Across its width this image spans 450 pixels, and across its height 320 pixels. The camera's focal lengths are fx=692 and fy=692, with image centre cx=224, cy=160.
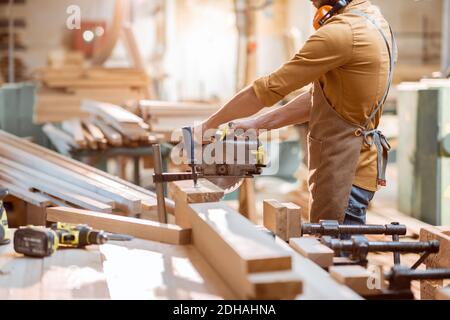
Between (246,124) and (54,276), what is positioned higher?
(246,124)

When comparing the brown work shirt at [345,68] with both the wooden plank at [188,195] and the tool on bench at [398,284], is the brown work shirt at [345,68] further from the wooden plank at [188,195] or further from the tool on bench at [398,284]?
the tool on bench at [398,284]

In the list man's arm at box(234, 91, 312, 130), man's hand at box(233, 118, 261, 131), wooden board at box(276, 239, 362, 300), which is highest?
man's arm at box(234, 91, 312, 130)

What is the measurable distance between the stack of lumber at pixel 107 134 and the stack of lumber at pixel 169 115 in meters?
0.19

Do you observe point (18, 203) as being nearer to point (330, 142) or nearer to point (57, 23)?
point (330, 142)

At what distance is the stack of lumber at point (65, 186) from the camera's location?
140 inches

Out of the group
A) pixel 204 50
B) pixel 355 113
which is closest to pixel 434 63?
pixel 204 50

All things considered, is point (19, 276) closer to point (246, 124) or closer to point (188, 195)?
point (188, 195)

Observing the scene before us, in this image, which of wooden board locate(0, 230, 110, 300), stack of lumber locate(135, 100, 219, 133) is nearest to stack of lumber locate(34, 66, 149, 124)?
stack of lumber locate(135, 100, 219, 133)

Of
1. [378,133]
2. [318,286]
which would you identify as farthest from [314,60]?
[318,286]

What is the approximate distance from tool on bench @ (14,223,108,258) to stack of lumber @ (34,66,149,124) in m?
6.01

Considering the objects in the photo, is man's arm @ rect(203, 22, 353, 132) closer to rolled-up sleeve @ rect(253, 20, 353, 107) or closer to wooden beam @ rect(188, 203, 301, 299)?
rolled-up sleeve @ rect(253, 20, 353, 107)

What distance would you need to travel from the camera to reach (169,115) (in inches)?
248

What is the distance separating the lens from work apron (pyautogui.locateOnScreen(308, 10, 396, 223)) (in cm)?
308

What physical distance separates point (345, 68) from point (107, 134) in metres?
3.15
